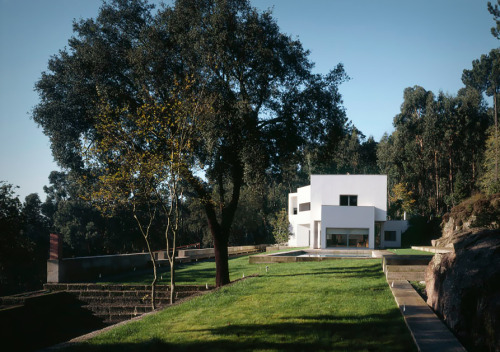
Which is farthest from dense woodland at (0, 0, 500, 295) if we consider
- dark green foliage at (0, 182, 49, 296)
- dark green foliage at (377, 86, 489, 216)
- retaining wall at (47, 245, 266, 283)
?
dark green foliage at (377, 86, 489, 216)

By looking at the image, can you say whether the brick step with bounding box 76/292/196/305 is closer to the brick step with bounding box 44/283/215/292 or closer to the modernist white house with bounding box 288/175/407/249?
the brick step with bounding box 44/283/215/292

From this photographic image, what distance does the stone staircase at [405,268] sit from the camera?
13.0m

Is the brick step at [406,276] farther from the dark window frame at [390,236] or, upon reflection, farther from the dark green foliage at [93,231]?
the dark window frame at [390,236]

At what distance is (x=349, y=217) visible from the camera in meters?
41.2

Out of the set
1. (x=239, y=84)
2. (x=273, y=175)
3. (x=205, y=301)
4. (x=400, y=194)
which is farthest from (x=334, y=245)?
(x=205, y=301)

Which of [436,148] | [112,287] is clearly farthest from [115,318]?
[436,148]

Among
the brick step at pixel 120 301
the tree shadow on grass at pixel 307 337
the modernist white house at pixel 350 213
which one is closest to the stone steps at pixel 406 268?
the tree shadow on grass at pixel 307 337

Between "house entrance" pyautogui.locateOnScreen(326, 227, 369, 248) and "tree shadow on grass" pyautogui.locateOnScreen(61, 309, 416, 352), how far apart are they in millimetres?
34028

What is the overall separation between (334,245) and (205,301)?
3226 centimetres

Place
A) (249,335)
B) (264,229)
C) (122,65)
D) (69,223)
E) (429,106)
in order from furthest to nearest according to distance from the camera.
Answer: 1. (264,229)
2. (429,106)
3. (69,223)
4. (122,65)
5. (249,335)

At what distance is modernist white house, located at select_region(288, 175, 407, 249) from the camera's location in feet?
135

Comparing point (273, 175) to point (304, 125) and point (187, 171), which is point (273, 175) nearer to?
point (304, 125)

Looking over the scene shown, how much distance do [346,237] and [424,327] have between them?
1400 inches

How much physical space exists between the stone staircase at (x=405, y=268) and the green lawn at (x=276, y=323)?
1.25m
